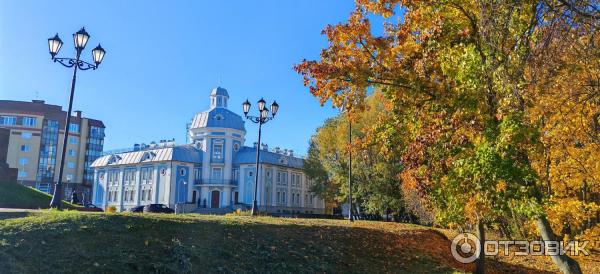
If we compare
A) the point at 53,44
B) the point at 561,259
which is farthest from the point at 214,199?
the point at 561,259

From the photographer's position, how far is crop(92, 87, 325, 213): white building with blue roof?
61875mm

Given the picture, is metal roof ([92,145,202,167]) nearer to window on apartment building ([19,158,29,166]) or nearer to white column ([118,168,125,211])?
white column ([118,168,125,211])

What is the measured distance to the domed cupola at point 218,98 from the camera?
64.5 m

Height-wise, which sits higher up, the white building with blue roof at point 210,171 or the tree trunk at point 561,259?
the white building with blue roof at point 210,171

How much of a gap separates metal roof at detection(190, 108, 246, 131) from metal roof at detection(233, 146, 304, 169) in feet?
10.9

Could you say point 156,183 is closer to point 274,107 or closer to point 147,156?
point 147,156

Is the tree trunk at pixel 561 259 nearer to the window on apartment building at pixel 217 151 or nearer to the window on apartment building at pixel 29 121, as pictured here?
the window on apartment building at pixel 217 151

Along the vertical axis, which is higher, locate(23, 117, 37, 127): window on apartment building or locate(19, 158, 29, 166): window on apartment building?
locate(23, 117, 37, 127): window on apartment building

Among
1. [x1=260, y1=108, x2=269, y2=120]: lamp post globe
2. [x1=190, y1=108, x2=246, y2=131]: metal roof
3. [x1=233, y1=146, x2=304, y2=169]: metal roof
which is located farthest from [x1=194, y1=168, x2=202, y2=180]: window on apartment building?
[x1=260, y1=108, x2=269, y2=120]: lamp post globe

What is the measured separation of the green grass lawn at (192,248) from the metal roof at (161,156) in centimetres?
4833

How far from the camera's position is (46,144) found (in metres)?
84.2

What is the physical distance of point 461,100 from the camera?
380 inches

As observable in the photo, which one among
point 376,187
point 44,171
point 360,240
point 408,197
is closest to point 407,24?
point 360,240

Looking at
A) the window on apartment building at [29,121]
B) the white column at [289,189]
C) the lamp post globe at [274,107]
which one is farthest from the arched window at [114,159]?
the lamp post globe at [274,107]
